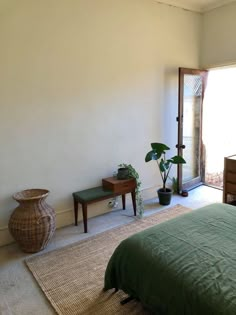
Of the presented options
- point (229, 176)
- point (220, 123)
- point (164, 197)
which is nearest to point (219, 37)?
point (220, 123)

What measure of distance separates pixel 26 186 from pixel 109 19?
7.44 feet

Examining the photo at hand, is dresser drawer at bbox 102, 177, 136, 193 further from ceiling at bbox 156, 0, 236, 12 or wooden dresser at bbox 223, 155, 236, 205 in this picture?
ceiling at bbox 156, 0, 236, 12

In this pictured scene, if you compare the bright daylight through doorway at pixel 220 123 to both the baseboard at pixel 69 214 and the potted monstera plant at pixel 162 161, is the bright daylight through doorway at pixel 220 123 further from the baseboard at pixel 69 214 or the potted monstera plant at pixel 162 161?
the baseboard at pixel 69 214

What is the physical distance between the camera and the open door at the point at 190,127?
401 centimetres

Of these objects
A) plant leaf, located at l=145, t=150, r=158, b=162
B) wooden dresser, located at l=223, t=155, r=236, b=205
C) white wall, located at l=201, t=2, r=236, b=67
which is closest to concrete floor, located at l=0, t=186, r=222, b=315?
wooden dresser, located at l=223, t=155, r=236, b=205

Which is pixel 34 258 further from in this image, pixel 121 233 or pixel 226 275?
pixel 226 275

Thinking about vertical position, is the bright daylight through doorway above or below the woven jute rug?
above

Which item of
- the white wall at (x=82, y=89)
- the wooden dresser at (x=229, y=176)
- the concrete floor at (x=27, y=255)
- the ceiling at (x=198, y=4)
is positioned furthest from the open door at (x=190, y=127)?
the ceiling at (x=198, y=4)

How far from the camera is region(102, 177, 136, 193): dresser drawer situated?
10.5 ft

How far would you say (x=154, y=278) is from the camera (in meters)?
1.49

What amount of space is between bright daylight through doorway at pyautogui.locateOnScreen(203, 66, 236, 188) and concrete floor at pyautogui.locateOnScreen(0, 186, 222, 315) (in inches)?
39.2

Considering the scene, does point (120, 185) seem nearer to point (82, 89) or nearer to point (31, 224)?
point (31, 224)

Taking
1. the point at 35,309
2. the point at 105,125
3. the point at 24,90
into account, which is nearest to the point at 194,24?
the point at 105,125

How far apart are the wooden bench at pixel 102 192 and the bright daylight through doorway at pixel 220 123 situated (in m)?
2.17
